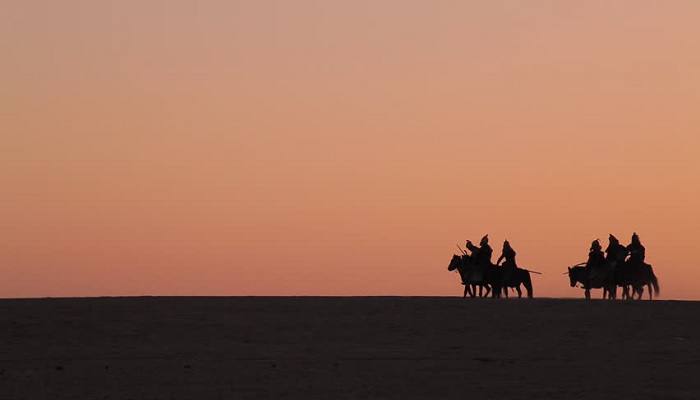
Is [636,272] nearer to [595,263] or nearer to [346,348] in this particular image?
[595,263]

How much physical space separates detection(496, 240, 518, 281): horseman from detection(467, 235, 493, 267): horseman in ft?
1.79

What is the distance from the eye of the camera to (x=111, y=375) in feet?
75.6

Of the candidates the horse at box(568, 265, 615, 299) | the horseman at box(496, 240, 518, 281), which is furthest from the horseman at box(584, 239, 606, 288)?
the horseman at box(496, 240, 518, 281)

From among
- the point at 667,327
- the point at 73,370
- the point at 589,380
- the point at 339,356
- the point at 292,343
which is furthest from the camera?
the point at 667,327

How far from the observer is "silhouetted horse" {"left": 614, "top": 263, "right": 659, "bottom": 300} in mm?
41562

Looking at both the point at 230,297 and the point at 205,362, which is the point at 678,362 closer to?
the point at 205,362

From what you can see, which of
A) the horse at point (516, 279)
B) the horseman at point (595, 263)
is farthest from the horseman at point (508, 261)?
the horseman at point (595, 263)

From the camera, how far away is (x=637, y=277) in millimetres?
41594

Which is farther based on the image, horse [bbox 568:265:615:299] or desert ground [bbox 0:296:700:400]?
horse [bbox 568:265:615:299]

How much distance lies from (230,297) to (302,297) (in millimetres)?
1931

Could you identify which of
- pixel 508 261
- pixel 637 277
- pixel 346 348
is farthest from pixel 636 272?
pixel 346 348

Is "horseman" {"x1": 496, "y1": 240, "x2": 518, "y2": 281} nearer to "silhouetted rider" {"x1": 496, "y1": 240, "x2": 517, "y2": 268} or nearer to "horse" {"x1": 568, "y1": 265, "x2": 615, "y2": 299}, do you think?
"silhouetted rider" {"x1": 496, "y1": 240, "x2": 517, "y2": 268}

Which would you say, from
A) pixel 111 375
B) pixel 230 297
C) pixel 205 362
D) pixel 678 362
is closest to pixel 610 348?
pixel 678 362

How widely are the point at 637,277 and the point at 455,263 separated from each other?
5270 mm
